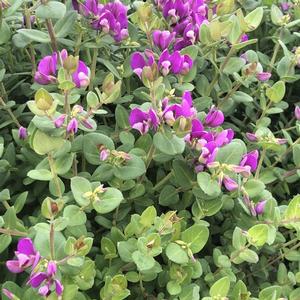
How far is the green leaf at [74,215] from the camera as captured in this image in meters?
0.92

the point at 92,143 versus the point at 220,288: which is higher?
the point at 92,143

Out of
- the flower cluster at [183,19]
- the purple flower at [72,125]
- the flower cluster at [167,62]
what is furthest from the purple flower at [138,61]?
the purple flower at [72,125]

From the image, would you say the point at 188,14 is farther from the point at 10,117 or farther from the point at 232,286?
the point at 232,286

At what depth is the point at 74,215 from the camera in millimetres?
931

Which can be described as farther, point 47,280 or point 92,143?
point 92,143

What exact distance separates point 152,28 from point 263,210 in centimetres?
48

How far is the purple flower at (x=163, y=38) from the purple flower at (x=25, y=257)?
1.82 ft

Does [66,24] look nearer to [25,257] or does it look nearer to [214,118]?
[214,118]

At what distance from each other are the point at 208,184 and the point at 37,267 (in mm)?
335

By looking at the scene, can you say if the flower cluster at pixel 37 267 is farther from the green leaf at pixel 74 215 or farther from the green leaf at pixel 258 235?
the green leaf at pixel 258 235

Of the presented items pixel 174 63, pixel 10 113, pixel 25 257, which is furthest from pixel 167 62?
pixel 25 257

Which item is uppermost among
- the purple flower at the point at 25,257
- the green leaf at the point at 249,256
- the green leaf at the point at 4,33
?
the green leaf at the point at 4,33

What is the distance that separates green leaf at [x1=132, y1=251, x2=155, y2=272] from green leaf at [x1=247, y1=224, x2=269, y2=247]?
0.66ft

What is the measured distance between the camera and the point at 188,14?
3.99ft
